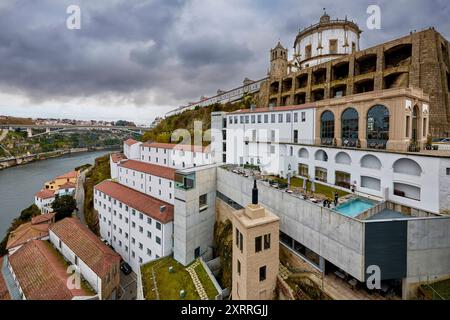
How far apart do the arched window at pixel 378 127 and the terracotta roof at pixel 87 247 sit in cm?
2317

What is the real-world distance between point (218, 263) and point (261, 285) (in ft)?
26.4

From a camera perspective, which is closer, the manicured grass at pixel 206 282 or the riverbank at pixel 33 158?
the manicured grass at pixel 206 282

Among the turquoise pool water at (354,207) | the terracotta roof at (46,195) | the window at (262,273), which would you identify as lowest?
the terracotta roof at (46,195)

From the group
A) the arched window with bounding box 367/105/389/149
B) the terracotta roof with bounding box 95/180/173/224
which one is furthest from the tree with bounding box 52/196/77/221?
the arched window with bounding box 367/105/389/149

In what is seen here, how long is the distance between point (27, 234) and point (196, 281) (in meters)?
22.0

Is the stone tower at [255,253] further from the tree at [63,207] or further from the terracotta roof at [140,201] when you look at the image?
the tree at [63,207]

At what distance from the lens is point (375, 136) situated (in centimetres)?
1622

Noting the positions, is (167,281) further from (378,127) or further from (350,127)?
(378,127)

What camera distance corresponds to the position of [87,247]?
20547 millimetres

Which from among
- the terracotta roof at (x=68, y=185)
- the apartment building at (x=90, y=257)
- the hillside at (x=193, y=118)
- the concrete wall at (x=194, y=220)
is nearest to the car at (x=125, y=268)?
the apartment building at (x=90, y=257)

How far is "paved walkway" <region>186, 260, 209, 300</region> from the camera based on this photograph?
14.4m

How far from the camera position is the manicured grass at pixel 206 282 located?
14477mm

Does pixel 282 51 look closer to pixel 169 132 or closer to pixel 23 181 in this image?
pixel 169 132
